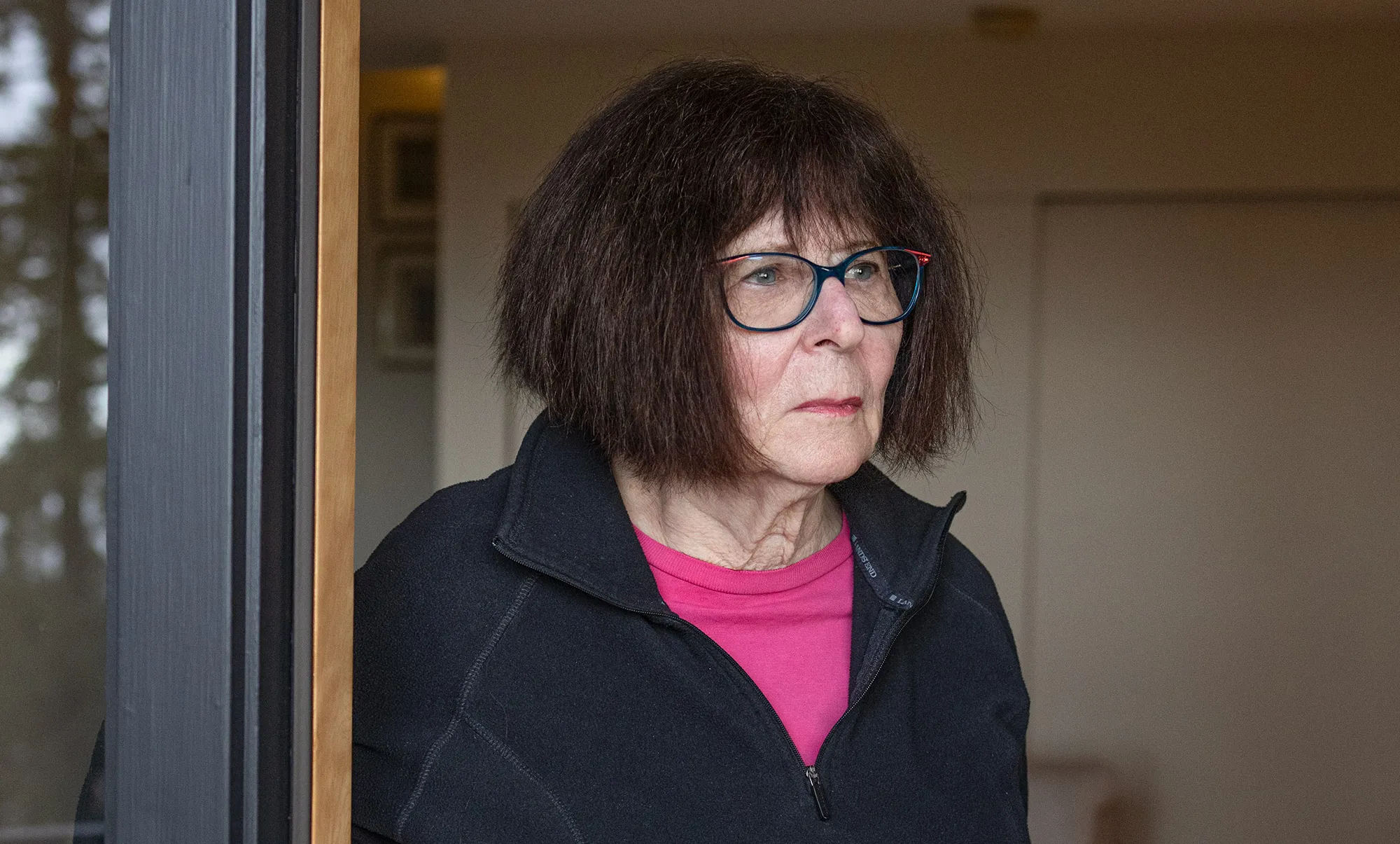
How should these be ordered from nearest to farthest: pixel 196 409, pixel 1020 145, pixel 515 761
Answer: pixel 196 409
pixel 515 761
pixel 1020 145

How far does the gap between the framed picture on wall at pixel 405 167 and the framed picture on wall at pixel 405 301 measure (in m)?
0.10

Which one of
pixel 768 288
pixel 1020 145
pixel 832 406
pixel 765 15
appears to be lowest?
pixel 832 406

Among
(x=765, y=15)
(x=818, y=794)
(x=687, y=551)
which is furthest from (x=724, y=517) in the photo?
(x=765, y=15)

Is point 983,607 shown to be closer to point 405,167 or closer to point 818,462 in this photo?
point 818,462

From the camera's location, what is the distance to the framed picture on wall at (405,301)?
4262 mm

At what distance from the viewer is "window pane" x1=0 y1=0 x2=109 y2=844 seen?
0.68 m

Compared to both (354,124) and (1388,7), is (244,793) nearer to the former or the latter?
(354,124)

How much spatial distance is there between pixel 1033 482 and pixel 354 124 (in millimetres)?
3030

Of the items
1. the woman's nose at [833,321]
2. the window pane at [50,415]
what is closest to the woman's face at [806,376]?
the woman's nose at [833,321]

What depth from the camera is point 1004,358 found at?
3.48 meters

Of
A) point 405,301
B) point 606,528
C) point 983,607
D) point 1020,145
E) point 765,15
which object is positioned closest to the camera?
point 606,528

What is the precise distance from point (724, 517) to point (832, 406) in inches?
5.9

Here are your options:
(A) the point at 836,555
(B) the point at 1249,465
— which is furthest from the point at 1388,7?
(A) the point at 836,555

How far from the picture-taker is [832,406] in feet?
3.61
